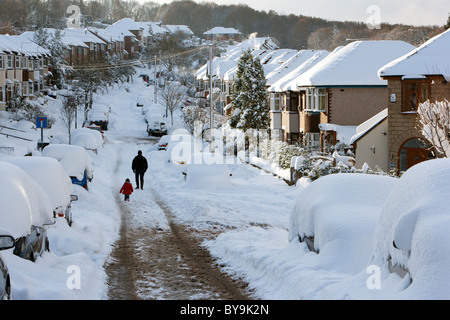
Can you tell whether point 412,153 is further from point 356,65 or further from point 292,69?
point 292,69

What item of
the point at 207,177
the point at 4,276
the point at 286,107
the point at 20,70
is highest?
the point at 20,70

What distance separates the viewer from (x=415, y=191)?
8.43 meters

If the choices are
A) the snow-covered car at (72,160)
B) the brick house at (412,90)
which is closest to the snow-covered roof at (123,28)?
the brick house at (412,90)

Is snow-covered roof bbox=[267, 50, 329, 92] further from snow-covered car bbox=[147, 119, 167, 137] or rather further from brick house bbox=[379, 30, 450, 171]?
brick house bbox=[379, 30, 450, 171]

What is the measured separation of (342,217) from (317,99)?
2932 centimetres

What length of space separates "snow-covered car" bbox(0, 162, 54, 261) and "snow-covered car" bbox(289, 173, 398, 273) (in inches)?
184

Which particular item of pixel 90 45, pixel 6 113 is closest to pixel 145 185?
pixel 6 113

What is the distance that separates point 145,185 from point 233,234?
45.9 feet

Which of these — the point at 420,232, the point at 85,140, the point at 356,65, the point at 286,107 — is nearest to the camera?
the point at 420,232

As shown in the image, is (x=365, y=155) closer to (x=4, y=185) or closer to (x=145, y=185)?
(x=145, y=185)

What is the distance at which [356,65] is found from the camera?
40.1 m

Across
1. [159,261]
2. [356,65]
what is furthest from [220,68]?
[159,261]

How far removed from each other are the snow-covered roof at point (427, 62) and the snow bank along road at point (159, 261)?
40.9 ft

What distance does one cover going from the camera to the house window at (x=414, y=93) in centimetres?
2998
